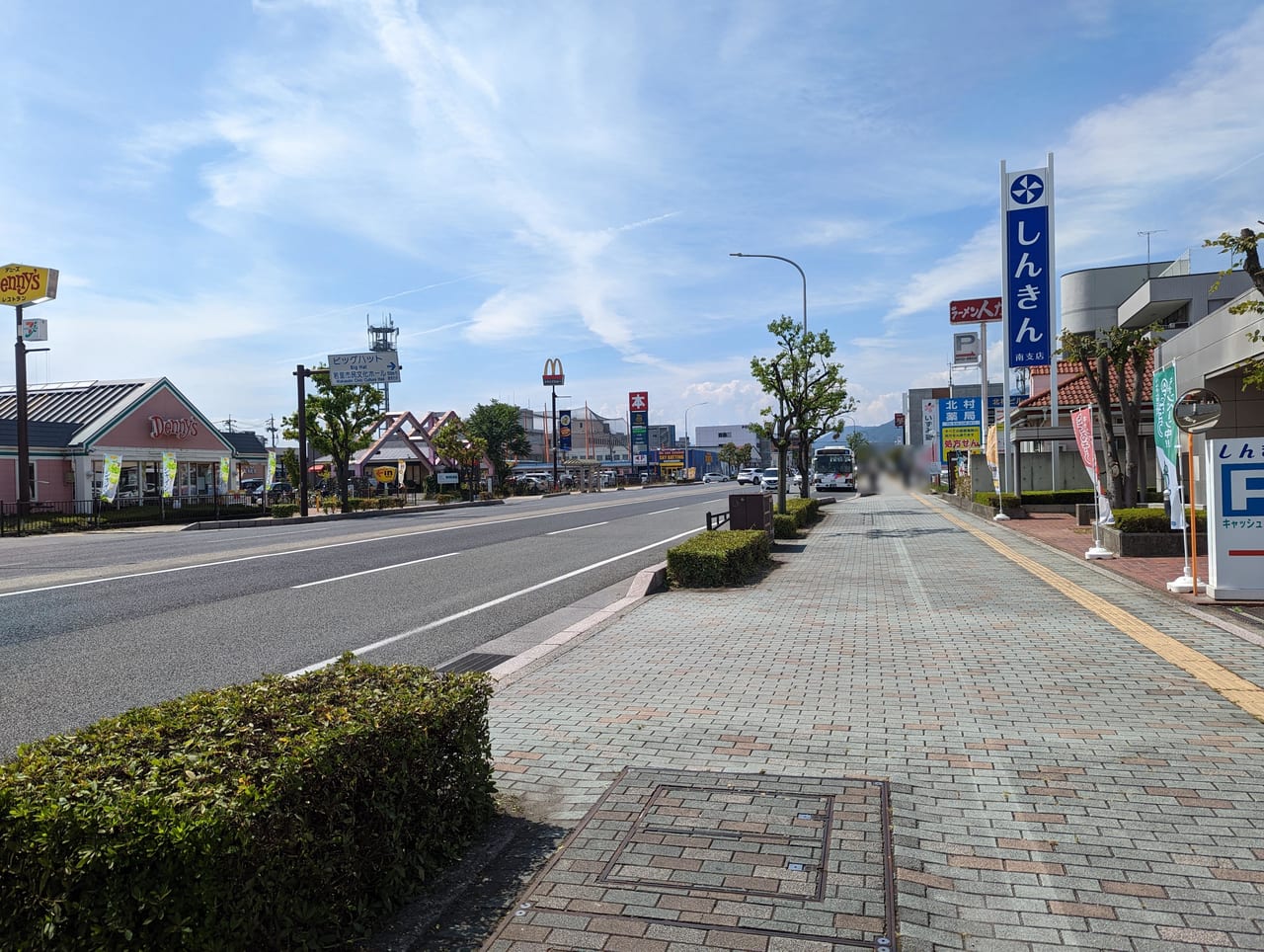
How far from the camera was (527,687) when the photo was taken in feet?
22.0

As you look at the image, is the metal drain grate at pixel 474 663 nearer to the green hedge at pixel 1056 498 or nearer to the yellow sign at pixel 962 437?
the green hedge at pixel 1056 498

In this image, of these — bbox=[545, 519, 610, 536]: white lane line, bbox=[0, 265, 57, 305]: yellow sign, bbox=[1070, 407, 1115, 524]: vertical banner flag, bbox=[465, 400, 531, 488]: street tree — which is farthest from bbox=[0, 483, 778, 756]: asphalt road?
bbox=[465, 400, 531, 488]: street tree

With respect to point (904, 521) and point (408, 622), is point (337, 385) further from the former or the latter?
point (408, 622)

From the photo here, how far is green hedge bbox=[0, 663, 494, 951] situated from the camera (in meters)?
2.55

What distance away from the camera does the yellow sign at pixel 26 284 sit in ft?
114

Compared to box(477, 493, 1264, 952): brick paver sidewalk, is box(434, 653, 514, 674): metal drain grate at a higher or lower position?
lower

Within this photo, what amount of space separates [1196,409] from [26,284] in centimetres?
4039

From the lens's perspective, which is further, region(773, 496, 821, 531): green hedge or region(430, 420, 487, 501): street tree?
region(430, 420, 487, 501): street tree

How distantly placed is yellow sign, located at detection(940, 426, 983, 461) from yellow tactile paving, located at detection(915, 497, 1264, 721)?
2592 centimetres

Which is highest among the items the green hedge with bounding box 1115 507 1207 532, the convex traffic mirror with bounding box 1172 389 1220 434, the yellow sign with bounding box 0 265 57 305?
the yellow sign with bounding box 0 265 57 305

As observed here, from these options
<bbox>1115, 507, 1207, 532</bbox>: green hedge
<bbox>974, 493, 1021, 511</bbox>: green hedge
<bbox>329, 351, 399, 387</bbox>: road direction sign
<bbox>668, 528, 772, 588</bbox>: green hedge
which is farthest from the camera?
<bbox>329, 351, 399, 387</bbox>: road direction sign

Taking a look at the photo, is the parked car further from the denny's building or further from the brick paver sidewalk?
the brick paver sidewalk

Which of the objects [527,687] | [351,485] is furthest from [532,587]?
[351,485]

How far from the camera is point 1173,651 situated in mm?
7422
